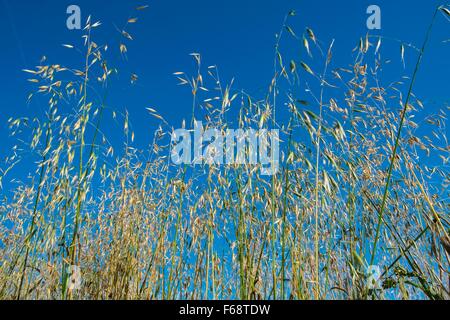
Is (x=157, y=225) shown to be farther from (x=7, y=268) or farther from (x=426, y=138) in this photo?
(x=426, y=138)

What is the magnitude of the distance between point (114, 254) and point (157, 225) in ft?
1.06

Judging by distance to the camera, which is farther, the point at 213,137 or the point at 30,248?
the point at 213,137

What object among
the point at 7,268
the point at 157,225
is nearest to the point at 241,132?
the point at 157,225

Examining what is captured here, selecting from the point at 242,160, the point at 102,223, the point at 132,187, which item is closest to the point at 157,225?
the point at 132,187

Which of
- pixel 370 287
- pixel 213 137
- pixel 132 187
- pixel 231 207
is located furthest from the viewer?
pixel 132 187

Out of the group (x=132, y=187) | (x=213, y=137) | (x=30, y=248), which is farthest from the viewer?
(x=132, y=187)

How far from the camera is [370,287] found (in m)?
1.45

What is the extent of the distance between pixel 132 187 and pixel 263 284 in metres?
1.04
